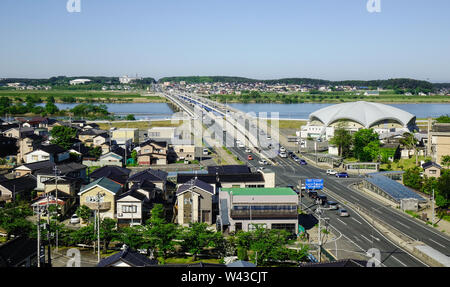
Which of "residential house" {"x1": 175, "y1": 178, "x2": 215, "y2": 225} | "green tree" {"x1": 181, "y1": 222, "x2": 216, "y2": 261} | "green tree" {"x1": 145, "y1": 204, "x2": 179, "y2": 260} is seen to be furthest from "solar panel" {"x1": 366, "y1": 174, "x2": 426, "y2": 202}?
"green tree" {"x1": 145, "y1": 204, "x2": 179, "y2": 260}

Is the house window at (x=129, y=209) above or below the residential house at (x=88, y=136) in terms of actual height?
below

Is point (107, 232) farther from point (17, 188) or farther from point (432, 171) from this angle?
point (432, 171)

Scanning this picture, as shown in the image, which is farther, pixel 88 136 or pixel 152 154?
pixel 88 136

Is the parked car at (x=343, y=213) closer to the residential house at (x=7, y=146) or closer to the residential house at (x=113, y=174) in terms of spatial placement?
the residential house at (x=113, y=174)

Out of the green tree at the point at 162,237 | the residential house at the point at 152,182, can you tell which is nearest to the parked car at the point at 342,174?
the residential house at the point at 152,182

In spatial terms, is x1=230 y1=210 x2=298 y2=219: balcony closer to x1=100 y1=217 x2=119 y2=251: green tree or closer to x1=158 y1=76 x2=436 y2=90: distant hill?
x1=100 y1=217 x2=119 y2=251: green tree

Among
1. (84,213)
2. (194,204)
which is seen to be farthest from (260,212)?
(84,213)
